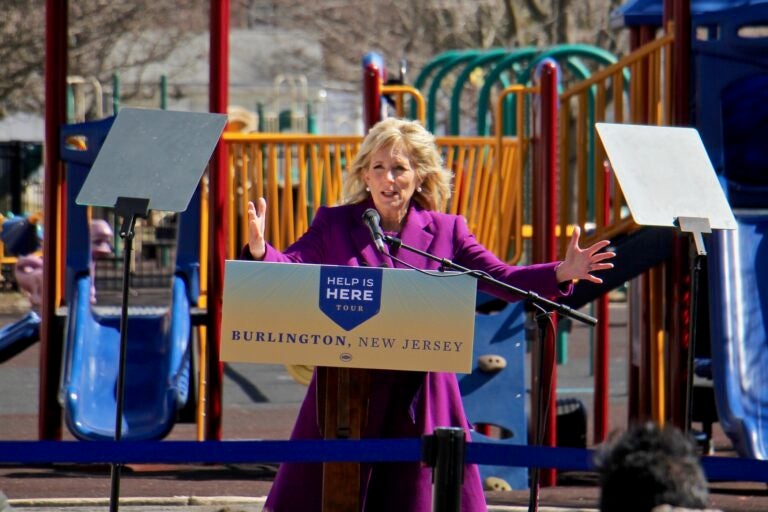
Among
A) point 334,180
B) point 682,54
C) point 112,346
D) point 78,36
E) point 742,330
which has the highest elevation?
point 78,36

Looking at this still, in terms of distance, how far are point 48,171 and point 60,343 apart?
95 cm

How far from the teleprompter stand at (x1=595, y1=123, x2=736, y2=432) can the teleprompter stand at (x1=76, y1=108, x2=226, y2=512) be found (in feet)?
4.87

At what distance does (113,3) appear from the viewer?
2545cm

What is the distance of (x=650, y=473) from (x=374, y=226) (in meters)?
1.92

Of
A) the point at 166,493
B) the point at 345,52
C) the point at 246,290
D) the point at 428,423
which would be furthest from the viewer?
the point at 345,52

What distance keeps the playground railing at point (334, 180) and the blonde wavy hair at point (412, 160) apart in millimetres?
3113

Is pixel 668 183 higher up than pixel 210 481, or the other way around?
pixel 668 183

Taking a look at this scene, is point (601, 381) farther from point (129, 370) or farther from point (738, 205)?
point (129, 370)

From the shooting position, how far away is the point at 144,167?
5.38 metres

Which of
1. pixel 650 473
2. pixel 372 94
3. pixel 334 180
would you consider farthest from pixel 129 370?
pixel 650 473

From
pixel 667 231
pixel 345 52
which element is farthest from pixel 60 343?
pixel 345 52

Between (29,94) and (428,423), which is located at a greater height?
(29,94)

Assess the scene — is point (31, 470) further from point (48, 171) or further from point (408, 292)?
point (408, 292)

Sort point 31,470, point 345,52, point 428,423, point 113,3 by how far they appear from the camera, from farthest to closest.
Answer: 1. point 345,52
2. point 113,3
3. point 31,470
4. point 428,423
